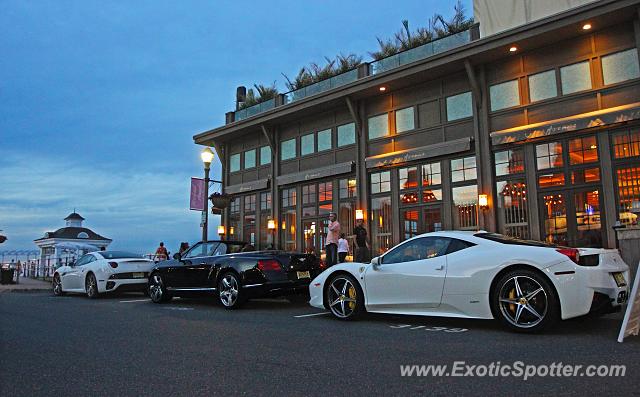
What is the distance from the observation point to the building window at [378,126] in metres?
17.2

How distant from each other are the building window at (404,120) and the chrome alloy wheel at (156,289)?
945 cm

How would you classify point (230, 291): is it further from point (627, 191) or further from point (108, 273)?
point (627, 191)

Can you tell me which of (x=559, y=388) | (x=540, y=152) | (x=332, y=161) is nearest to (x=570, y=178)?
(x=540, y=152)

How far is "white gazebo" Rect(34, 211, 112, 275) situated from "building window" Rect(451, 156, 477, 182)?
15861 mm

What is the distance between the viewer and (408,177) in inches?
649

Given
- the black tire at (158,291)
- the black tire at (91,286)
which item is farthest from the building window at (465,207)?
the black tire at (91,286)

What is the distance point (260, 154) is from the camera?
21.6 metres

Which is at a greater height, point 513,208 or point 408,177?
point 408,177

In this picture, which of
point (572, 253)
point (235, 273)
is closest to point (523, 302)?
point (572, 253)

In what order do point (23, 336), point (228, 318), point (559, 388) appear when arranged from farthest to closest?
point (228, 318) → point (23, 336) → point (559, 388)

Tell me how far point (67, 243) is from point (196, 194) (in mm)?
12140

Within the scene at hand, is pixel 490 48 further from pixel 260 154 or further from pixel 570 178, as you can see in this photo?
pixel 260 154

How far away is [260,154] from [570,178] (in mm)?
12538

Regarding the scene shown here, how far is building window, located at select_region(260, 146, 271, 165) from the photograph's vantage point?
2120 centimetres
